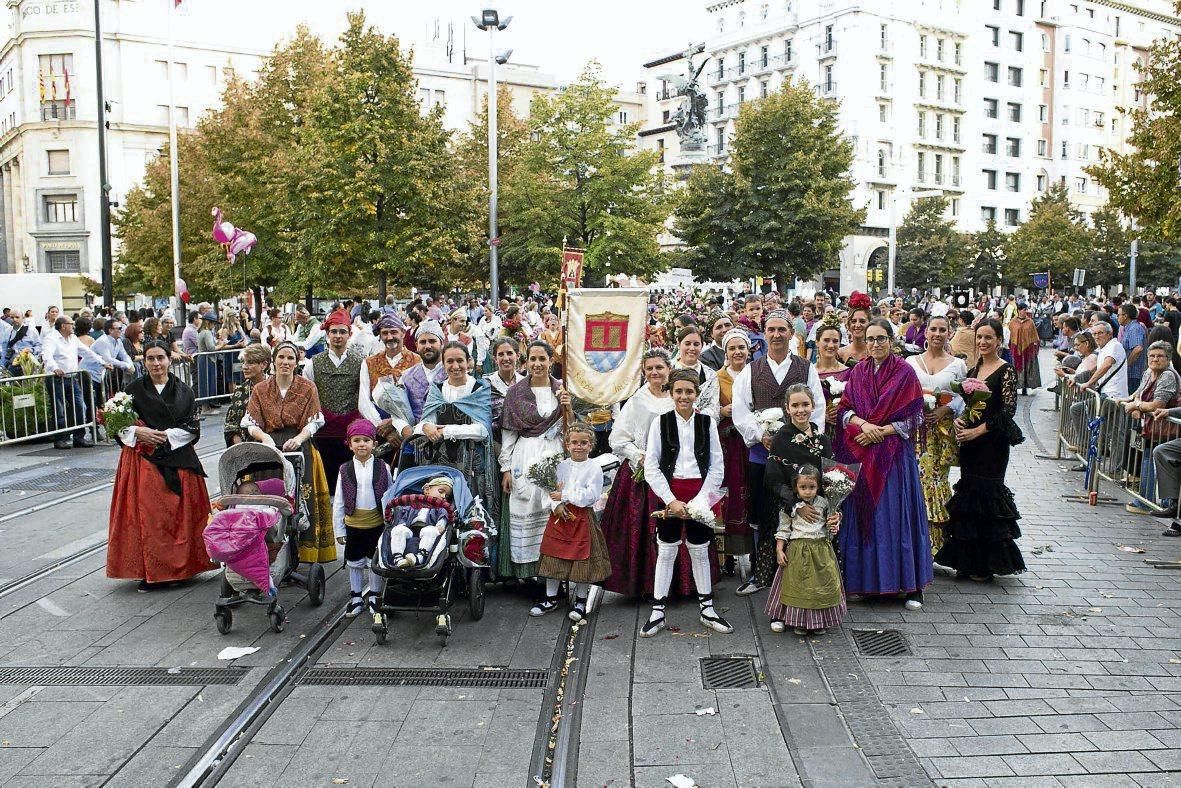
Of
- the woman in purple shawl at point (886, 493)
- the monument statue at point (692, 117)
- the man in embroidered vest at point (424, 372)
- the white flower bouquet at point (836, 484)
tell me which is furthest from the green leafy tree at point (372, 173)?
the white flower bouquet at point (836, 484)

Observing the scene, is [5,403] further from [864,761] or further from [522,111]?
[522,111]

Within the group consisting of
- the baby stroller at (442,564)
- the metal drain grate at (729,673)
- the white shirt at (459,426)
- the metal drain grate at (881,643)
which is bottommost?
the metal drain grate at (729,673)

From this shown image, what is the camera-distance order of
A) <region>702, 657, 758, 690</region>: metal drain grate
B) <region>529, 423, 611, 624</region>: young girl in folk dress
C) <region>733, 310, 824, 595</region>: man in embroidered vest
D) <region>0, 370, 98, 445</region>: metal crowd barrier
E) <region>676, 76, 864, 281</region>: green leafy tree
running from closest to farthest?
<region>702, 657, 758, 690</region>: metal drain grate
<region>529, 423, 611, 624</region>: young girl in folk dress
<region>733, 310, 824, 595</region>: man in embroidered vest
<region>0, 370, 98, 445</region>: metal crowd barrier
<region>676, 76, 864, 281</region>: green leafy tree

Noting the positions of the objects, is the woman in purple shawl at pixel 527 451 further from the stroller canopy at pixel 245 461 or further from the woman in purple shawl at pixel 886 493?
the woman in purple shawl at pixel 886 493

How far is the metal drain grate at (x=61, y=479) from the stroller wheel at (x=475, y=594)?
23.8 feet

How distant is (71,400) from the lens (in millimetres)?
15992

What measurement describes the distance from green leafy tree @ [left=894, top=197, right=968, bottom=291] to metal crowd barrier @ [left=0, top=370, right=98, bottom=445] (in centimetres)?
5157

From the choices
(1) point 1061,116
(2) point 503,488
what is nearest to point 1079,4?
(1) point 1061,116

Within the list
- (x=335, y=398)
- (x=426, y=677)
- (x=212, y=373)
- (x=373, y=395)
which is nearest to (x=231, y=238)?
(x=212, y=373)

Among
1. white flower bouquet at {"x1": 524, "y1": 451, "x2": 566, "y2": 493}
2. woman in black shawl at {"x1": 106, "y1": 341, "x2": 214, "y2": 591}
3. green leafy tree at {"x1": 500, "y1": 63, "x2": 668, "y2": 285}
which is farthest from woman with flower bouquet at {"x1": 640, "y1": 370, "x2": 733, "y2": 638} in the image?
green leafy tree at {"x1": 500, "y1": 63, "x2": 668, "y2": 285}

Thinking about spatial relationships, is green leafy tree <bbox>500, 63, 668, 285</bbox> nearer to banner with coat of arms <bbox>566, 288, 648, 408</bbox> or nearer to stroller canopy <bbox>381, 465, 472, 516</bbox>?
banner with coat of arms <bbox>566, 288, 648, 408</bbox>

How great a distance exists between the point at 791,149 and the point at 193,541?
1628 inches

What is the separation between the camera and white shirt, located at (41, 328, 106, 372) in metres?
15.6

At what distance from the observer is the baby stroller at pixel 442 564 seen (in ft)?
22.8
